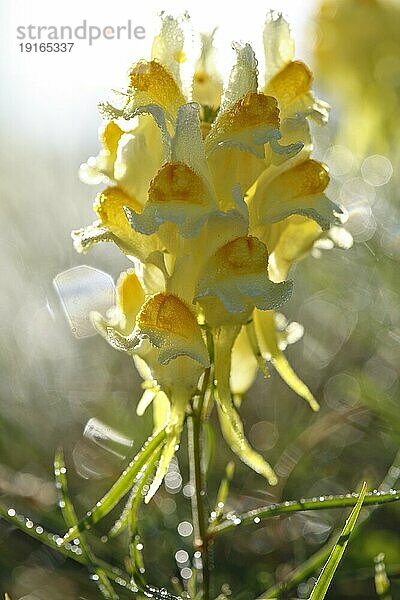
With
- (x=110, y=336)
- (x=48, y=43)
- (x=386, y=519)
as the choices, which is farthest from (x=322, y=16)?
(x=110, y=336)

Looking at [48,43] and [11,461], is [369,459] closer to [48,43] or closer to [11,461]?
[11,461]

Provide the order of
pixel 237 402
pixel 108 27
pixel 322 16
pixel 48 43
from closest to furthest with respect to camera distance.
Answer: pixel 237 402
pixel 48 43
pixel 108 27
pixel 322 16

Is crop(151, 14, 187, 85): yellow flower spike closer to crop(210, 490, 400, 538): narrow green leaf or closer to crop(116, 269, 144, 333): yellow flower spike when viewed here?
crop(116, 269, 144, 333): yellow flower spike

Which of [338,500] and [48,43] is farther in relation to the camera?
[48,43]

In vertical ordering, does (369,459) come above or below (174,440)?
below

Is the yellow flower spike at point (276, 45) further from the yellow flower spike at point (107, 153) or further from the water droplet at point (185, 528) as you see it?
the water droplet at point (185, 528)

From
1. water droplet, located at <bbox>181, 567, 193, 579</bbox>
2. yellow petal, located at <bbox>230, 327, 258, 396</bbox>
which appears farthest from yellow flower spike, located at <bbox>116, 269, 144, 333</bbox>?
water droplet, located at <bbox>181, 567, 193, 579</bbox>

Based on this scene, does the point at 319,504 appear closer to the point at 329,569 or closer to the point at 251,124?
the point at 329,569
